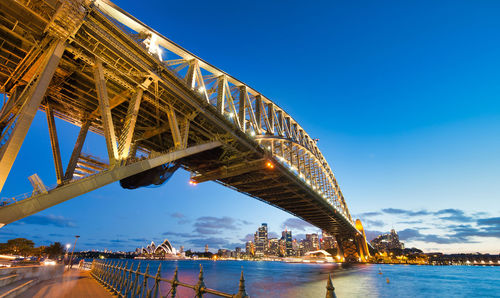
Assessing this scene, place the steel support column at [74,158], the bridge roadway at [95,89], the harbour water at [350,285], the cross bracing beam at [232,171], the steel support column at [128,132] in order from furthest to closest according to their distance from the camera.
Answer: the harbour water at [350,285] → the cross bracing beam at [232,171] → the steel support column at [74,158] → the steel support column at [128,132] → the bridge roadway at [95,89]

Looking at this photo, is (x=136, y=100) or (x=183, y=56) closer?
(x=136, y=100)

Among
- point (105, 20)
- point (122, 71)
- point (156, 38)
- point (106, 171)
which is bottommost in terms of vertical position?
point (106, 171)

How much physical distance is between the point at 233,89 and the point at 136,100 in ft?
41.2

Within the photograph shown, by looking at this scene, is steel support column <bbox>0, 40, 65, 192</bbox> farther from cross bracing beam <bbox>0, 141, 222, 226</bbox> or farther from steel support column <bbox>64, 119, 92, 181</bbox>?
steel support column <bbox>64, 119, 92, 181</bbox>

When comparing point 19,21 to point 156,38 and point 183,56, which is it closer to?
point 156,38

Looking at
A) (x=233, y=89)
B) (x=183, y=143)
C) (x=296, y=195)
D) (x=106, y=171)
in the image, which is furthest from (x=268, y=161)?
(x=106, y=171)

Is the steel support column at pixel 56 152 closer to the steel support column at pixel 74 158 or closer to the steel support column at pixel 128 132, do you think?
the steel support column at pixel 74 158

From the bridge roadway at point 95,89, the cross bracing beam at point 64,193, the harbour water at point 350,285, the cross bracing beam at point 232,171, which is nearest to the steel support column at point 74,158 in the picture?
the bridge roadway at point 95,89

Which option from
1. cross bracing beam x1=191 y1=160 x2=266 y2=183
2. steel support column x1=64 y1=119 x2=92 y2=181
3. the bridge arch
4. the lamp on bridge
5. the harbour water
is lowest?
the harbour water

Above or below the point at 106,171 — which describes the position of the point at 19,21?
above

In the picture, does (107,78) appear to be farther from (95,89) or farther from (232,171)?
(232,171)

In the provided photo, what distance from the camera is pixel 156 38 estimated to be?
1474 cm

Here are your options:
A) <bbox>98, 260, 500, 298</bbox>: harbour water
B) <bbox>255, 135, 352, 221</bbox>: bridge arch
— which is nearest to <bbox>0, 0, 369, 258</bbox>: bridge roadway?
<bbox>255, 135, 352, 221</bbox>: bridge arch

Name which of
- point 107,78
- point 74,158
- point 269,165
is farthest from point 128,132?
point 269,165
